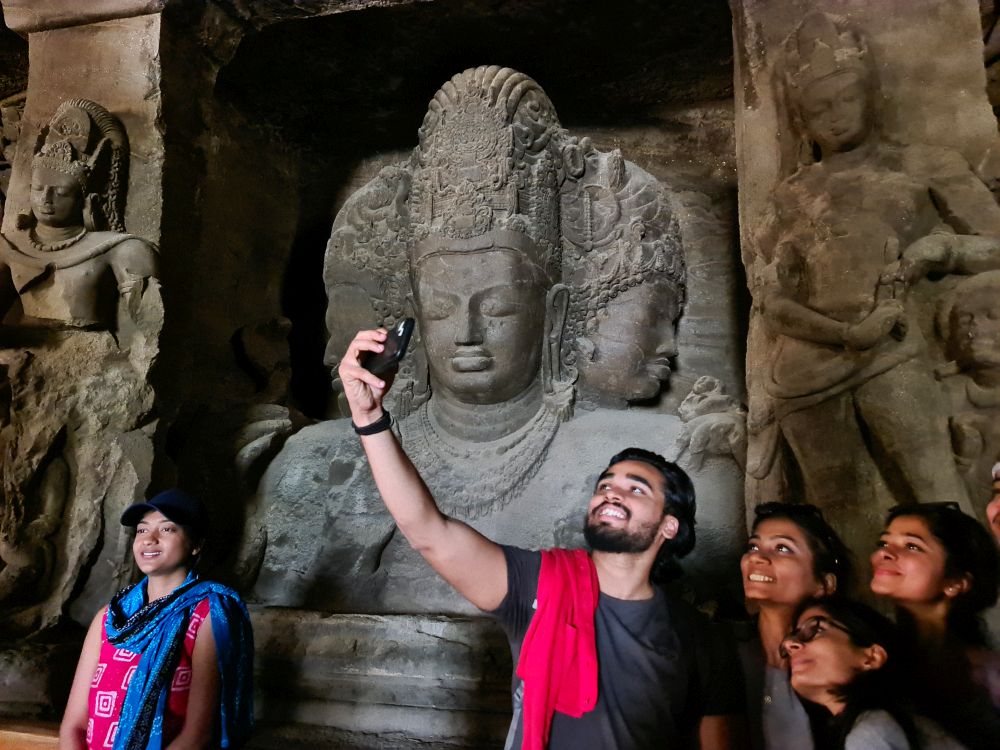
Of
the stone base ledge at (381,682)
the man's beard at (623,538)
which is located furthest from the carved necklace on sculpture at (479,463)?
the man's beard at (623,538)

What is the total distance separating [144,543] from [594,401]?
2.24 metres

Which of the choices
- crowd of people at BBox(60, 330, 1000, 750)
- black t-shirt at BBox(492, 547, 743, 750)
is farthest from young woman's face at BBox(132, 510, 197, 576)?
black t-shirt at BBox(492, 547, 743, 750)

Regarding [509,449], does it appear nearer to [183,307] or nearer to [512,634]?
[183,307]

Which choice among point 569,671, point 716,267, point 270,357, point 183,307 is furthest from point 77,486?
point 716,267

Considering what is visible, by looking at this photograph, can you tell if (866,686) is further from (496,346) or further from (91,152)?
(91,152)

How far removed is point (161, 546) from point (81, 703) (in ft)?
1.50

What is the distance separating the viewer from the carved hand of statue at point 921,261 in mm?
2479

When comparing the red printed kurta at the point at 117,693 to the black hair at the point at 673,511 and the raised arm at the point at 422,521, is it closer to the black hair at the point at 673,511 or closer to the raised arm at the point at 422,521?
the raised arm at the point at 422,521

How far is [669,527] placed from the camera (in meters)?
1.77

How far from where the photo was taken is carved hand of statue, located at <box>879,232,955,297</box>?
97.6 inches

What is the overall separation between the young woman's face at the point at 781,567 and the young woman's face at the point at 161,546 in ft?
4.87

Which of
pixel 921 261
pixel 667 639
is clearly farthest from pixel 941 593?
pixel 921 261

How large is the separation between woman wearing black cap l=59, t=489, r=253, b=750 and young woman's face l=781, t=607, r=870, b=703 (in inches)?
56.3

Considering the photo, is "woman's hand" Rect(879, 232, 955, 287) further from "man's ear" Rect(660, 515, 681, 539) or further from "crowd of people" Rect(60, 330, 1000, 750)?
"man's ear" Rect(660, 515, 681, 539)
